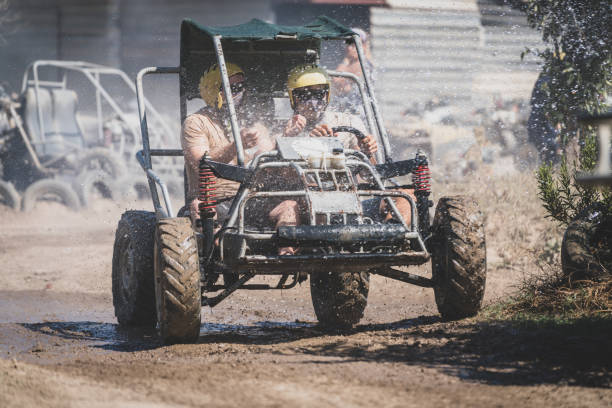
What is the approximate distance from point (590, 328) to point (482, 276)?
2.47ft

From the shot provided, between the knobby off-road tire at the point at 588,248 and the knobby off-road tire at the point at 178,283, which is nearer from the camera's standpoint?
the knobby off-road tire at the point at 178,283

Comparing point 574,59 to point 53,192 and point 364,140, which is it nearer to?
point 364,140

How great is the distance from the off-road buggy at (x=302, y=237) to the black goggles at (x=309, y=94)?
1.27ft

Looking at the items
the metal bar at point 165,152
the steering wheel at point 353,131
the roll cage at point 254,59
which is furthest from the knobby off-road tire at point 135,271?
the steering wheel at point 353,131

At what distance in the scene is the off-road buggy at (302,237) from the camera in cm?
501

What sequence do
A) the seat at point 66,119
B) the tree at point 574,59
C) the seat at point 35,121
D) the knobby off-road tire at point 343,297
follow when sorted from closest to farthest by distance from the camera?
the knobby off-road tire at point 343,297
the tree at point 574,59
the seat at point 35,121
the seat at point 66,119

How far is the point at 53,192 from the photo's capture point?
13.4 meters

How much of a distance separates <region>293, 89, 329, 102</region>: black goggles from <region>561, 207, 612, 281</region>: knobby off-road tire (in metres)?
2.01

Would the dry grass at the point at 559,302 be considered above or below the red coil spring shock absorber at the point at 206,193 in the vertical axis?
below

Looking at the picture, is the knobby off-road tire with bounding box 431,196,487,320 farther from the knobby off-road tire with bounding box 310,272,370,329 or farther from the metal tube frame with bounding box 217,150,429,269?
the knobby off-road tire with bounding box 310,272,370,329


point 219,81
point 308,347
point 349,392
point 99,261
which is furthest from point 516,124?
point 349,392

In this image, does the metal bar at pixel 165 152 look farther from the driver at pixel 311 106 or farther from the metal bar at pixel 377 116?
the metal bar at pixel 377 116

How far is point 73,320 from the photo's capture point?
23.0 feet

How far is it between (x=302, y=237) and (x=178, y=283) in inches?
30.2
